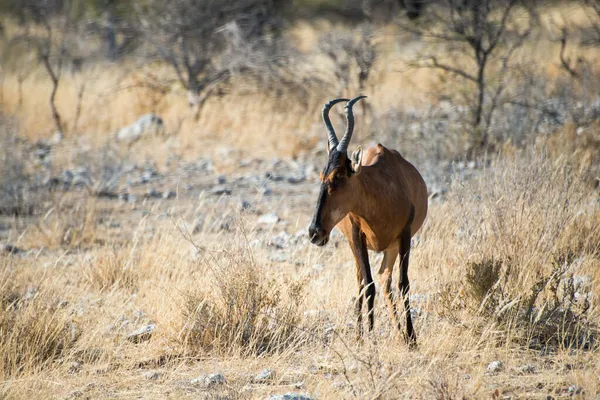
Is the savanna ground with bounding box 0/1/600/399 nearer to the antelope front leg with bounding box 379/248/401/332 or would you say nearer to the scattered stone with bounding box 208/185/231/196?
the antelope front leg with bounding box 379/248/401/332

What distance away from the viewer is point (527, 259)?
5.68 metres

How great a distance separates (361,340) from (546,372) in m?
1.19

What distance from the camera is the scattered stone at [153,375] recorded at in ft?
15.5

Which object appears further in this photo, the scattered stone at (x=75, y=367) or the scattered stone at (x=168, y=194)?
the scattered stone at (x=168, y=194)

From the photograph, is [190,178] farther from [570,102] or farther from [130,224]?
[570,102]

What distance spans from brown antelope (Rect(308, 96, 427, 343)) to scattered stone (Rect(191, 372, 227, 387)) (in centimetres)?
102

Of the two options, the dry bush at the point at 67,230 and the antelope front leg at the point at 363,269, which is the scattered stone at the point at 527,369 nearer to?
the antelope front leg at the point at 363,269

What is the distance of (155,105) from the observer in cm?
1734

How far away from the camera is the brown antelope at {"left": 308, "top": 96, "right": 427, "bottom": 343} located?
15.2ft

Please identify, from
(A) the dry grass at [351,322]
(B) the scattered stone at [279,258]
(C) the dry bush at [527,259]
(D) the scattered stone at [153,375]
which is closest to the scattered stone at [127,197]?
(B) the scattered stone at [279,258]

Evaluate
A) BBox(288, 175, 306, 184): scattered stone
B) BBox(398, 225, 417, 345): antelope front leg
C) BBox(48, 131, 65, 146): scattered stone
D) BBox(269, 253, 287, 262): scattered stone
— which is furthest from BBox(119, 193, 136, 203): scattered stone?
BBox(398, 225, 417, 345): antelope front leg

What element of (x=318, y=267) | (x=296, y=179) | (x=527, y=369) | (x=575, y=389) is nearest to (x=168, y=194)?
(x=296, y=179)

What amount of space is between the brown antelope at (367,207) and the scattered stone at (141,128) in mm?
10807

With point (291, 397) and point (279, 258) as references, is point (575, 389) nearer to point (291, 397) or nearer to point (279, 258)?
point (291, 397)
